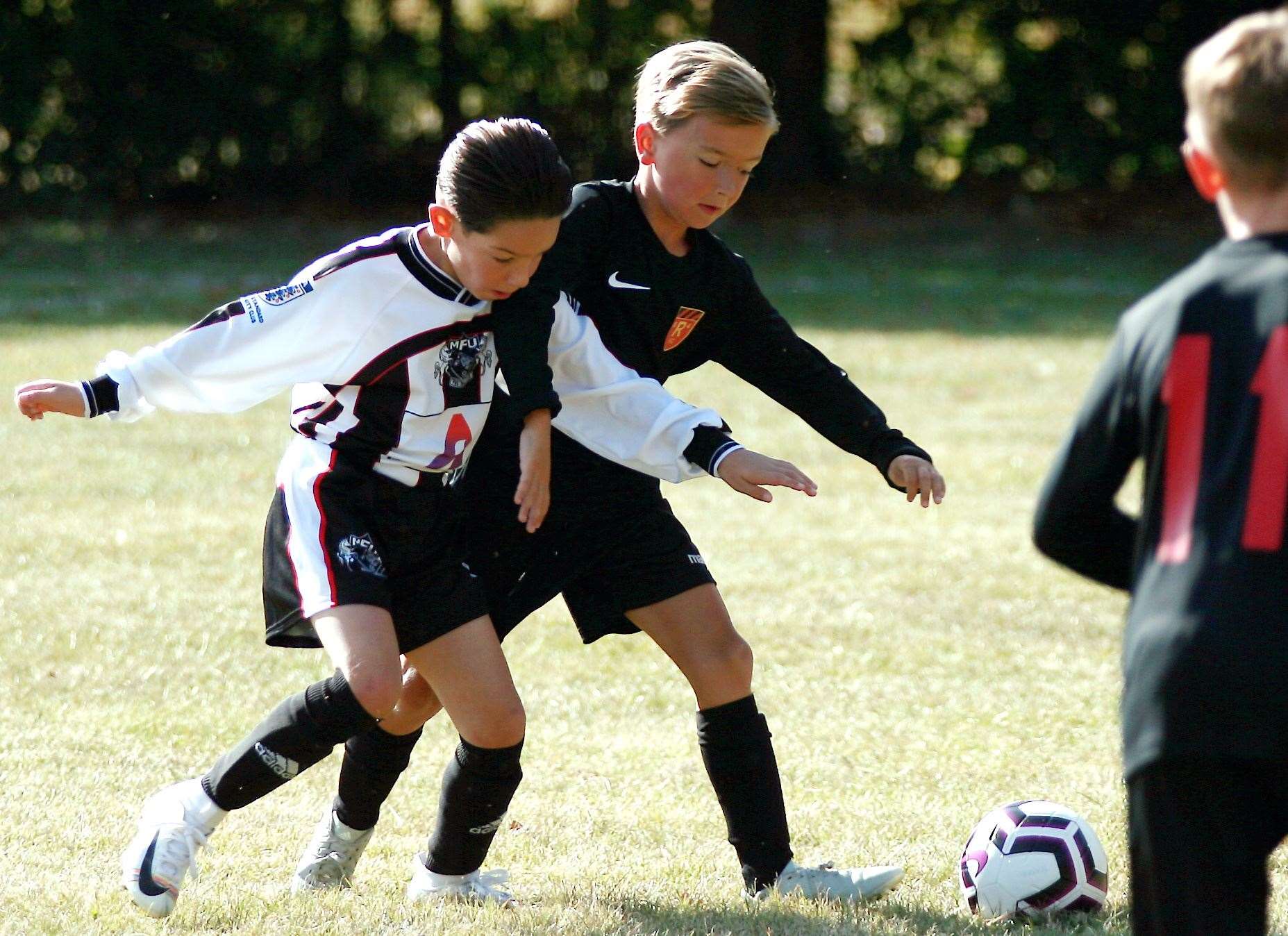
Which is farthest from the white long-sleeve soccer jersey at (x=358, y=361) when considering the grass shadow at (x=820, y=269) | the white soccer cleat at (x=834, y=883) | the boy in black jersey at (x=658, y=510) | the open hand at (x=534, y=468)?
the grass shadow at (x=820, y=269)

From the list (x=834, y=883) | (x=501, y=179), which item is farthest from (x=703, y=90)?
(x=834, y=883)

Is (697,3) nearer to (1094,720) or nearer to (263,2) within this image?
(263,2)

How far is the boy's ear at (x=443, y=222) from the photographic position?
10.3 ft

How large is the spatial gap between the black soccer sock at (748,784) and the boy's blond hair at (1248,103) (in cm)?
172

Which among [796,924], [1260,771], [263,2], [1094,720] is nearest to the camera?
[1260,771]

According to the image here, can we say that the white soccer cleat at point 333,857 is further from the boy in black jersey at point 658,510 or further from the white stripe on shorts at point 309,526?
the white stripe on shorts at point 309,526

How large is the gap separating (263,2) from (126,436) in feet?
25.5

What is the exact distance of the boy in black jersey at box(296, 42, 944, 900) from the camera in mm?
3381

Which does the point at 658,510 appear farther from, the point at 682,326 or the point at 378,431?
the point at 378,431

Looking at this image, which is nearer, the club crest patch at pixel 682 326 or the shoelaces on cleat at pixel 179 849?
the shoelaces on cleat at pixel 179 849

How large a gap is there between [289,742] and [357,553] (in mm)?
375

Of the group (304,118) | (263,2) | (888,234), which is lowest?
(888,234)

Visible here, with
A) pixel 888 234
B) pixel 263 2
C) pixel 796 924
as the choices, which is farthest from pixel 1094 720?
pixel 263 2

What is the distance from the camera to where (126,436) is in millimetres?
8375
